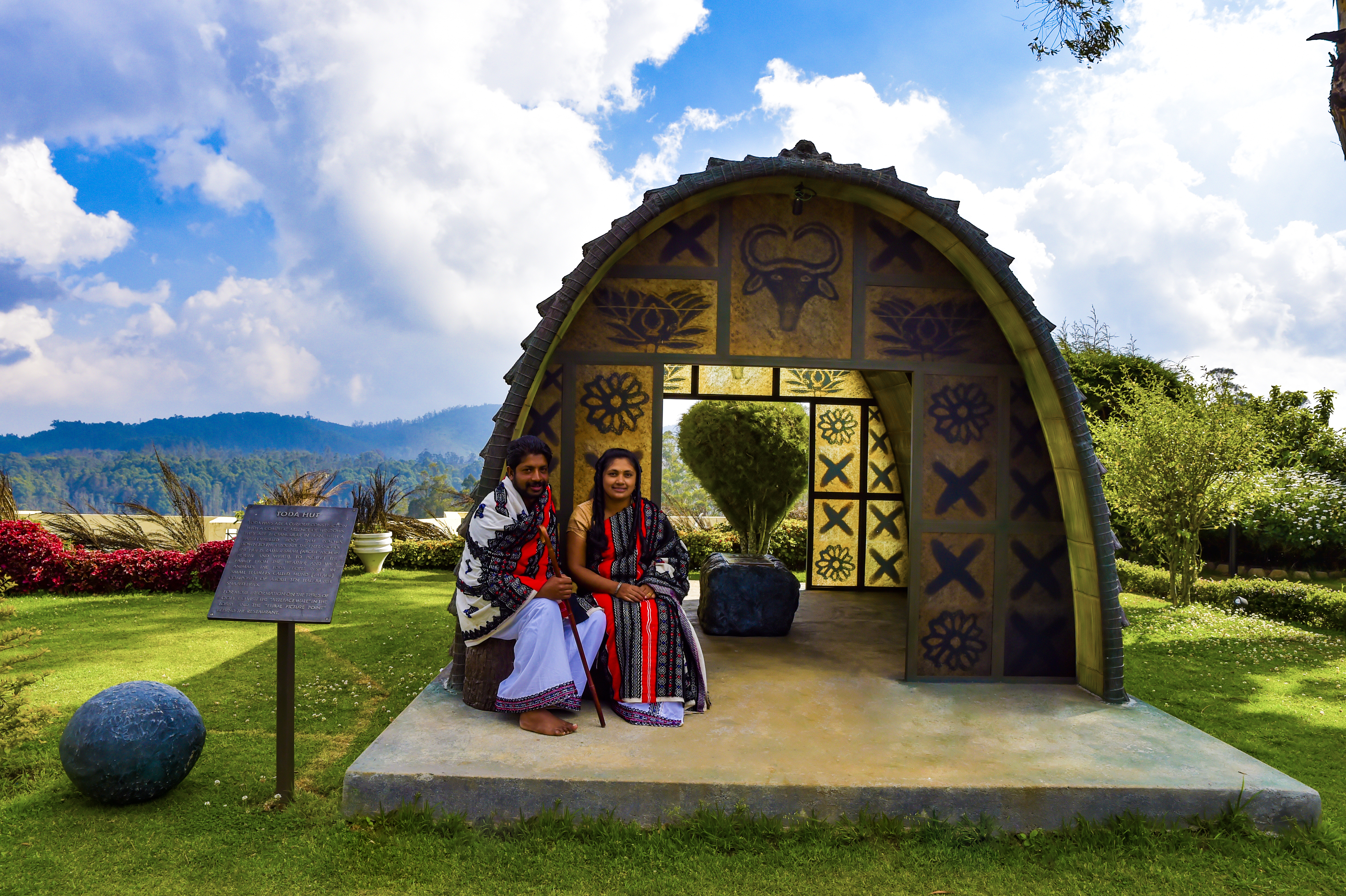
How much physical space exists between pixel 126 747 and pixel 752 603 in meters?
4.14

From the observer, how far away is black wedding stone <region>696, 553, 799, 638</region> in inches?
241

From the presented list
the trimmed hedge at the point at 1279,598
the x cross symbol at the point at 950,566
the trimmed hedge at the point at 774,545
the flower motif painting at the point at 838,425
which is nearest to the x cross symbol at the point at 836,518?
the flower motif painting at the point at 838,425

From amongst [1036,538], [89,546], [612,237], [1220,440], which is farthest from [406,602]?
[1220,440]

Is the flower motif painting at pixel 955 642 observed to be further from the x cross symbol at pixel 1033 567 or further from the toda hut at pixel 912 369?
the x cross symbol at pixel 1033 567

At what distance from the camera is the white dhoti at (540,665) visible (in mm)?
3764

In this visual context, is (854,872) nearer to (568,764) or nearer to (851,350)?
(568,764)

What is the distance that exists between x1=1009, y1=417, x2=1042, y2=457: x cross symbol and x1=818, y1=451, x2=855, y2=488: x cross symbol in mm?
3451

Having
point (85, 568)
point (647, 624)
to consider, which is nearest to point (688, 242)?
point (647, 624)

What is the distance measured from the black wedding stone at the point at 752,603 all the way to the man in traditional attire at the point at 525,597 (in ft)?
→ 7.43

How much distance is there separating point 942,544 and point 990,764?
4.99ft

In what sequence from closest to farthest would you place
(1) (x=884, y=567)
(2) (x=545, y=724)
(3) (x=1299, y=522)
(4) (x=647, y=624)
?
1. (2) (x=545, y=724)
2. (4) (x=647, y=624)
3. (1) (x=884, y=567)
4. (3) (x=1299, y=522)

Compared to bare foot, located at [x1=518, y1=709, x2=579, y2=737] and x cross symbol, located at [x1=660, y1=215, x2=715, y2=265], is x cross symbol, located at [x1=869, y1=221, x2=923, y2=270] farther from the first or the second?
bare foot, located at [x1=518, y1=709, x2=579, y2=737]

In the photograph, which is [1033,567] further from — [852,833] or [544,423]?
[544,423]

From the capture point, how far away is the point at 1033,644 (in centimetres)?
476
